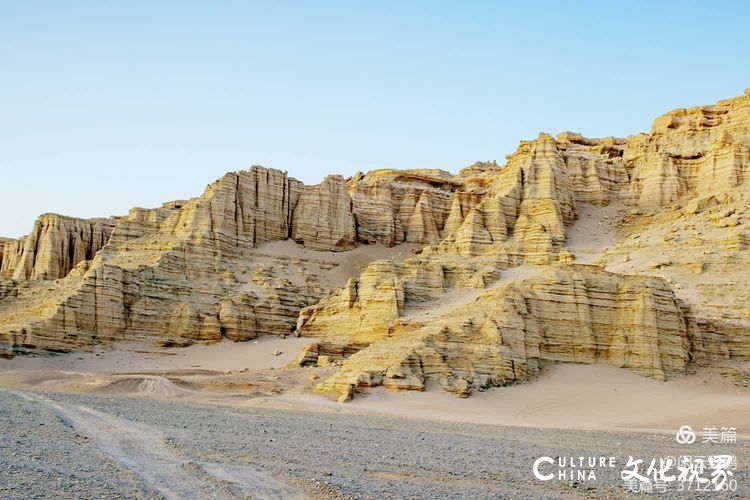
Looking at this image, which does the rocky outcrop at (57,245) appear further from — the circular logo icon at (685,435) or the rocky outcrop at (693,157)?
the circular logo icon at (685,435)

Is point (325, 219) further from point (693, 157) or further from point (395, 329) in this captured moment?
point (693, 157)

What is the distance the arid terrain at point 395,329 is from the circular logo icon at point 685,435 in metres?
0.39

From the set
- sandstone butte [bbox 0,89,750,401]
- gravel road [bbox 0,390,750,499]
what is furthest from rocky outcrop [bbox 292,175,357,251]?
gravel road [bbox 0,390,750,499]

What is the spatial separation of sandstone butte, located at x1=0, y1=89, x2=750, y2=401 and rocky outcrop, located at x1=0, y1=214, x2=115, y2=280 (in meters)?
0.16

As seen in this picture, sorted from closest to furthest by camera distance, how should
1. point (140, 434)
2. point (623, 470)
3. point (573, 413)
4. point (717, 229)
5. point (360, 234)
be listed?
point (623, 470)
point (140, 434)
point (573, 413)
point (717, 229)
point (360, 234)

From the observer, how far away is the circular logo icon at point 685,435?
2205 centimetres

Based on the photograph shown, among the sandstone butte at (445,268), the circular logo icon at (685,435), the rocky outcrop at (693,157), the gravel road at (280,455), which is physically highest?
the rocky outcrop at (693,157)

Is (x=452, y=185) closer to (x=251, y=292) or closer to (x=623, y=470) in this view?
(x=251, y=292)

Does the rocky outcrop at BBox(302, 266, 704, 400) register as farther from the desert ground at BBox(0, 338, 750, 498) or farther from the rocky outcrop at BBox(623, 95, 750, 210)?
the rocky outcrop at BBox(623, 95, 750, 210)

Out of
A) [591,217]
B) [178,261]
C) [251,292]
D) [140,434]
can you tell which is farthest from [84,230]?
[140,434]

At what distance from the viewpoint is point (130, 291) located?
52688 mm

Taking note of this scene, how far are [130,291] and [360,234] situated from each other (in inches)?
949

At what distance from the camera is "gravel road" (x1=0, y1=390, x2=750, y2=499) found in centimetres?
1137

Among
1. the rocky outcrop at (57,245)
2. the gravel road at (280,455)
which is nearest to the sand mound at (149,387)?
the gravel road at (280,455)
